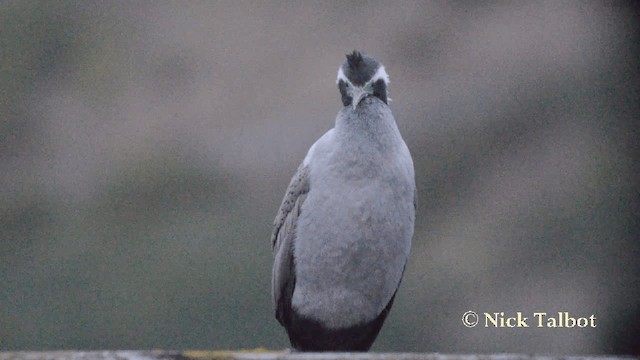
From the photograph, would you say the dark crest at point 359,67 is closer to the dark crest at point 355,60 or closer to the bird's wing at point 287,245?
the dark crest at point 355,60

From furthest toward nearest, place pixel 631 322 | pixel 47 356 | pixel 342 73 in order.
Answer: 1. pixel 631 322
2. pixel 342 73
3. pixel 47 356

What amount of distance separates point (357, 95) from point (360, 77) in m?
0.07

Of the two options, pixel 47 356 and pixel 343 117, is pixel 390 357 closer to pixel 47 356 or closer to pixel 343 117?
pixel 47 356

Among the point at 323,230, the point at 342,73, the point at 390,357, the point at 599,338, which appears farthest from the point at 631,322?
the point at 390,357

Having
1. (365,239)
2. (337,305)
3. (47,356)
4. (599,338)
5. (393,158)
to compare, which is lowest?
(599,338)

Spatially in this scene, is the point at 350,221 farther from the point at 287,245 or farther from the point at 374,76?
the point at 374,76

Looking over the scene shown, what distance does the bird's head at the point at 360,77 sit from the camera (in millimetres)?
3488

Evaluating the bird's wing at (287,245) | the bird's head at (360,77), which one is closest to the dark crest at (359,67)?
the bird's head at (360,77)

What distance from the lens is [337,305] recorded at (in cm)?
370

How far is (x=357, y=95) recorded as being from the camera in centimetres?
355

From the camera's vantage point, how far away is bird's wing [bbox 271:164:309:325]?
3.79 m

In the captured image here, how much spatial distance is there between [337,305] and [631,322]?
3.88ft

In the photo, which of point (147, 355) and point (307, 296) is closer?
point (147, 355)

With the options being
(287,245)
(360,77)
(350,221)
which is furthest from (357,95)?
(287,245)
